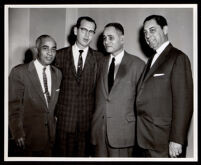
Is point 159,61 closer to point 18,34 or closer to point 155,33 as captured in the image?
point 155,33

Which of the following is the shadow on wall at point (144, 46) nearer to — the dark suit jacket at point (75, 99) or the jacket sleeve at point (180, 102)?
the jacket sleeve at point (180, 102)

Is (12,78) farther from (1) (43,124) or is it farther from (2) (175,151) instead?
(2) (175,151)

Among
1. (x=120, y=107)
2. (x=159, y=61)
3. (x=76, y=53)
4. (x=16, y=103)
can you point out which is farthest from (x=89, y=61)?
(x=16, y=103)

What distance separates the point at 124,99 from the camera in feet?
6.75

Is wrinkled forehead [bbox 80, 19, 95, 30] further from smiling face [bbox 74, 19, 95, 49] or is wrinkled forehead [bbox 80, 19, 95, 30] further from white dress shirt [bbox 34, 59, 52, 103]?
white dress shirt [bbox 34, 59, 52, 103]

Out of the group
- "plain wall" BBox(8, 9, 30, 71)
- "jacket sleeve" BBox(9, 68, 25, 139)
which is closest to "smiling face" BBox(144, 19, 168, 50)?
"plain wall" BBox(8, 9, 30, 71)

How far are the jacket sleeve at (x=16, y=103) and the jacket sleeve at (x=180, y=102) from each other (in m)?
1.18

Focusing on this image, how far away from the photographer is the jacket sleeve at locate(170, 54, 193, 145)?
6.21 ft

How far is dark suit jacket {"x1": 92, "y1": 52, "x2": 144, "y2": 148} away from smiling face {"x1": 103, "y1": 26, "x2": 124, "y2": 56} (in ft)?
0.36

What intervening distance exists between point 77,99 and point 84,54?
0.38 metres

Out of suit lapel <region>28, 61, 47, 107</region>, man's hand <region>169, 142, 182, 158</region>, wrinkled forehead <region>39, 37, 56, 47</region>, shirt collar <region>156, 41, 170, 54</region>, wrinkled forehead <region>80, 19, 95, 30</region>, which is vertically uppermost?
wrinkled forehead <region>80, 19, 95, 30</region>

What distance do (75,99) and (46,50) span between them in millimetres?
468

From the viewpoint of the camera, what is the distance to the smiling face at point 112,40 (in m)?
2.13
